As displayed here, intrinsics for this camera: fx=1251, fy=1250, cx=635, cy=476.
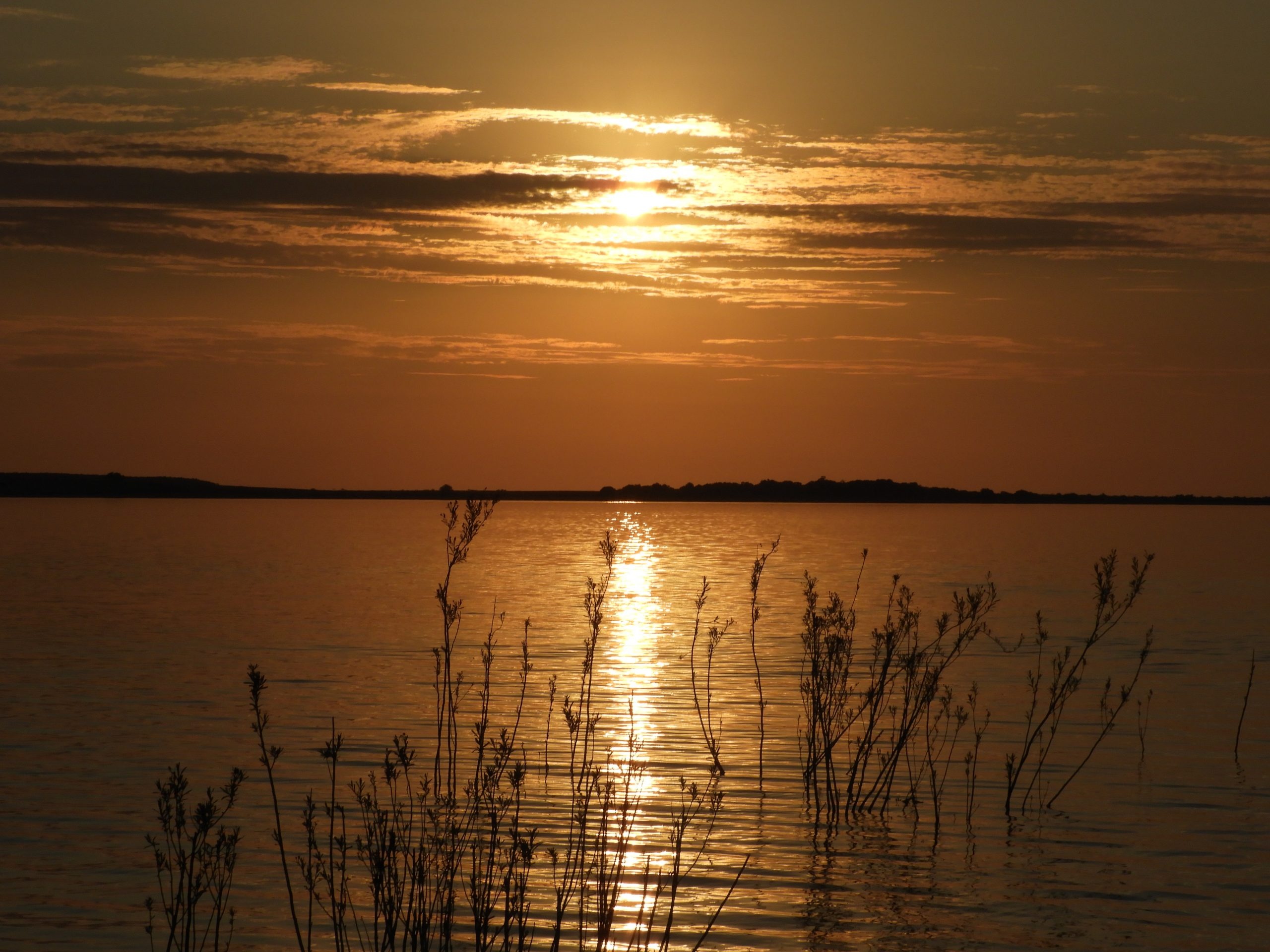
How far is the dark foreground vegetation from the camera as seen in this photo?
28.3 ft

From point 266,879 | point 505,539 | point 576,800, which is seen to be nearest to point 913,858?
point 576,800

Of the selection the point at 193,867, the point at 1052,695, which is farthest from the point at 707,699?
the point at 193,867

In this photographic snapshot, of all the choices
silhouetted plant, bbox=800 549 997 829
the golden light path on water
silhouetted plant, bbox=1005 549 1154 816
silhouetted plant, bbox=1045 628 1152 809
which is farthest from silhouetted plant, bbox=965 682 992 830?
the golden light path on water

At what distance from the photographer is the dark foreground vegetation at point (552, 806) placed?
8.63 m

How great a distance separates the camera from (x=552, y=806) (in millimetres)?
15914

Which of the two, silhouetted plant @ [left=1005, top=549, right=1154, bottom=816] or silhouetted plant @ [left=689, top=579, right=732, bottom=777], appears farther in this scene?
silhouetted plant @ [left=689, top=579, right=732, bottom=777]

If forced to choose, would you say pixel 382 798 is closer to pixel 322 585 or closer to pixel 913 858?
pixel 913 858

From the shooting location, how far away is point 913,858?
14.1 metres

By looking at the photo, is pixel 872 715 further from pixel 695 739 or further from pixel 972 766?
pixel 695 739

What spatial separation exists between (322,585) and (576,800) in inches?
1729

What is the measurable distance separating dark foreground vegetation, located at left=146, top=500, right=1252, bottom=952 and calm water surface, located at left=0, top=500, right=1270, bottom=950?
10.6 inches

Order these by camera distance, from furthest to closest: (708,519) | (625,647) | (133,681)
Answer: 1. (708,519)
2. (625,647)
3. (133,681)

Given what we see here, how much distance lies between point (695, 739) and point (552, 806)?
197 inches

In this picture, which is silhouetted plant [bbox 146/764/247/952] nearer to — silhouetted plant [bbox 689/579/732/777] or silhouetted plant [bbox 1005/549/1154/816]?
silhouetted plant [bbox 689/579/732/777]
